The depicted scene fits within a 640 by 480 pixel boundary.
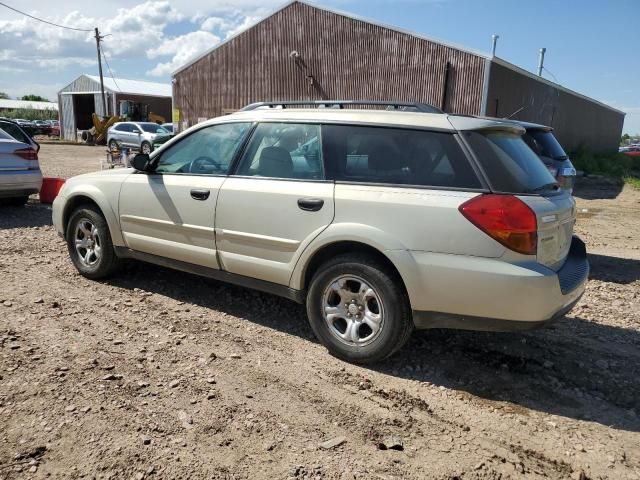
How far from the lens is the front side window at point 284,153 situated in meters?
3.87

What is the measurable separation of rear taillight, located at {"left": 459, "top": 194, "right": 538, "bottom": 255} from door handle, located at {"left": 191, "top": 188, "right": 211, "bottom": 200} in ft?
7.09

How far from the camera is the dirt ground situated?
103 inches

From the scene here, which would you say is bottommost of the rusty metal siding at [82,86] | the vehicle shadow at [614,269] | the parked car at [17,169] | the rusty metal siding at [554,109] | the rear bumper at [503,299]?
the vehicle shadow at [614,269]

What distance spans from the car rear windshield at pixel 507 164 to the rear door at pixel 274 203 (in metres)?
1.04

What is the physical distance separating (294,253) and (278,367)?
817 millimetres

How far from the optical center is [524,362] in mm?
3779

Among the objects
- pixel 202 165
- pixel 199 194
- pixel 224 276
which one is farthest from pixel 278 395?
pixel 202 165

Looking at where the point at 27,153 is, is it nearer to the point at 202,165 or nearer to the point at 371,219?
the point at 202,165

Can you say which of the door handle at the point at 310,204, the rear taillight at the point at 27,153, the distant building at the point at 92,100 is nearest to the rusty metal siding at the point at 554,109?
the rear taillight at the point at 27,153

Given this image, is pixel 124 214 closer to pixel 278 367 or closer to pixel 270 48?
pixel 278 367

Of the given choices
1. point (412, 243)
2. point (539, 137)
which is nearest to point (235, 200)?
point (412, 243)

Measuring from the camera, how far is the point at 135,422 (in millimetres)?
2875

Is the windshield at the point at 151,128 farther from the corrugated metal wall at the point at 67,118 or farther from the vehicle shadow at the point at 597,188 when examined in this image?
the vehicle shadow at the point at 597,188

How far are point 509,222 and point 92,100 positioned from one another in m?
48.7
